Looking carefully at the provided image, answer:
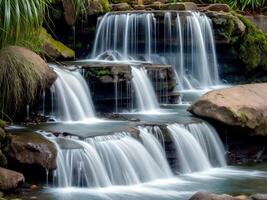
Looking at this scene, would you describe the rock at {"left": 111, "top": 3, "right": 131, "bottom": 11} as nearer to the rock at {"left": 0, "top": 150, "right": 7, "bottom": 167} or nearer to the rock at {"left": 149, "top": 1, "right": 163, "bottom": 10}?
the rock at {"left": 149, "top": 1, "right": 163, "bottom": 10}

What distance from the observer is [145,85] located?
456 inches

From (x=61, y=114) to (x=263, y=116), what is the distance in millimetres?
3331

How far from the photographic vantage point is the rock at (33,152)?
786 centimetres

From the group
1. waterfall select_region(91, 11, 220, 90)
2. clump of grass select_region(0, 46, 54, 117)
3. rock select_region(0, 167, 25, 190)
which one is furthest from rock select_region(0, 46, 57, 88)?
waterfall select_region(91, 11, 220, 90)

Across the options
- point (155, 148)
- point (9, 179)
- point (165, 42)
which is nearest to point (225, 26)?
point (165, 42)

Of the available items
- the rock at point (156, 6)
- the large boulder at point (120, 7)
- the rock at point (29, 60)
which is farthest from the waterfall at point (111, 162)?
the rock at point (156, 6)

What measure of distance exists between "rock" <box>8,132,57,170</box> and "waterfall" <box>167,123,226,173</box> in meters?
2.22

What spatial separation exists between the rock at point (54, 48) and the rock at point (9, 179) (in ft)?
16.3

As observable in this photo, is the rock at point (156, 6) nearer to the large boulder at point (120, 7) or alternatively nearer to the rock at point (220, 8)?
the large boulder at point (120, 7)

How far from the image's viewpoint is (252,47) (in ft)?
51.1

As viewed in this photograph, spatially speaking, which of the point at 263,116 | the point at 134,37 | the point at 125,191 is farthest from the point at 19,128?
the point at 134,37

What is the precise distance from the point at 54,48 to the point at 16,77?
3841 millimetres

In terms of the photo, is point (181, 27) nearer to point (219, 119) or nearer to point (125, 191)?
point (219, 119)

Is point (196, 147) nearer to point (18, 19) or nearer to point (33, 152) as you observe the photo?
point (33, 152)
